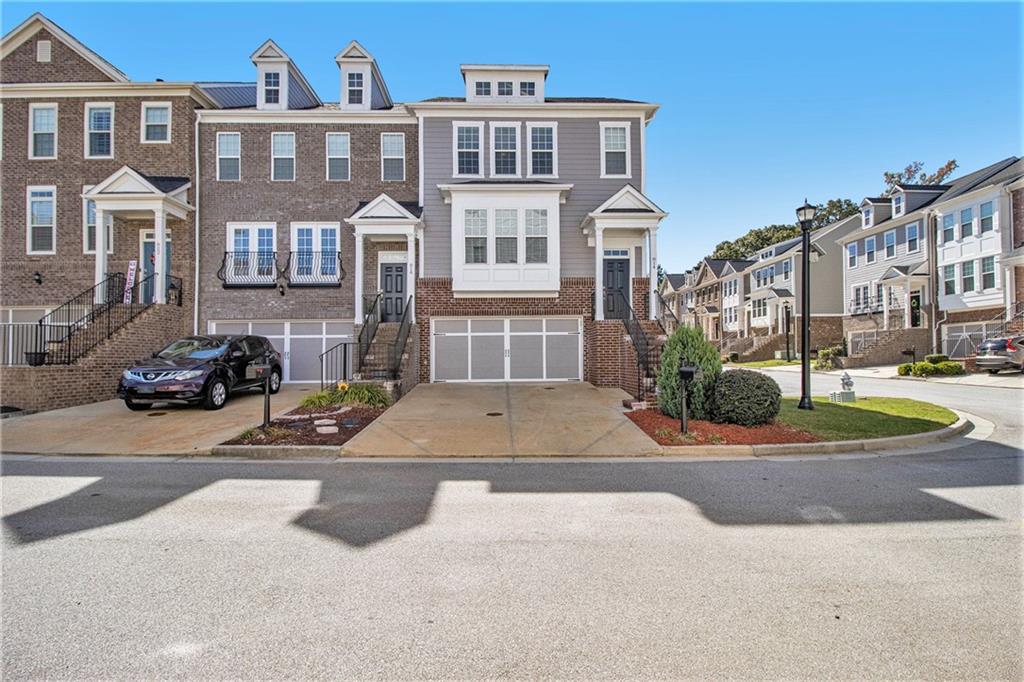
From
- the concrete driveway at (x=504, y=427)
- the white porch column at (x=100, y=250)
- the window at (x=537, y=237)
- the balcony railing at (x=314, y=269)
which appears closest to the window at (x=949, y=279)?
the concrete driveway at (x=504, y=427)

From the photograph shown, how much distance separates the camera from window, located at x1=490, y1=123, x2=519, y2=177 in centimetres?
1720

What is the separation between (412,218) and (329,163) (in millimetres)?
4323

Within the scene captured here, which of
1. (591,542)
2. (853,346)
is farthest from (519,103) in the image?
(853,346)

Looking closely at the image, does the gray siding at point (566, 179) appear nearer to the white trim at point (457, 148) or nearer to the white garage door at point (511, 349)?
the white trim at point (457, 148)

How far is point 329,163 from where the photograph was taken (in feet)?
57.6

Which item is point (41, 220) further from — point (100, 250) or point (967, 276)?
point (967, 276)

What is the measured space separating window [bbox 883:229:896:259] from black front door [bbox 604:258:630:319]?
2379cm

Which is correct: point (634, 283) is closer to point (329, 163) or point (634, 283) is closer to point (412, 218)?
point (412, 218)

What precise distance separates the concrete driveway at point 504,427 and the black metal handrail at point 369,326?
179 centimetres

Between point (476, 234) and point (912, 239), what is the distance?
2773 centimetres

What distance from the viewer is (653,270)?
15922mm

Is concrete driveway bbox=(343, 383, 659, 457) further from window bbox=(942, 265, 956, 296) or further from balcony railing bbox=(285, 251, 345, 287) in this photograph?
window bbox=(942, 265, 956, 296)

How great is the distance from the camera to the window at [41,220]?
672 inches

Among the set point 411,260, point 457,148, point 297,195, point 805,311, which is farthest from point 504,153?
point 805,311
